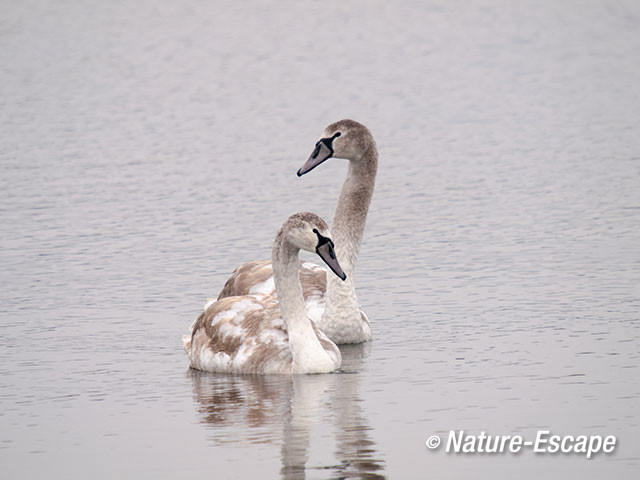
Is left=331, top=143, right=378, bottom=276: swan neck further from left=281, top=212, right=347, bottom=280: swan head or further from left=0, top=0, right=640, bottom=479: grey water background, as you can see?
left=281, top=212, right=347, bottom=280: swan head

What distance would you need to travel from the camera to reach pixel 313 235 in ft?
36.3

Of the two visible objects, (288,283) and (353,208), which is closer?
(288,283)

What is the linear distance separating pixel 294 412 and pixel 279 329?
5.52 ft

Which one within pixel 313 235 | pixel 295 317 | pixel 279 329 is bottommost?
pixel 279 329

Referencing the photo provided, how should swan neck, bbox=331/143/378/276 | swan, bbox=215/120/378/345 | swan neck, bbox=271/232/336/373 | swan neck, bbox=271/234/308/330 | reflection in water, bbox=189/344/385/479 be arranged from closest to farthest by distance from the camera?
1. reflection in water, bbox=189/344/385/479
2. swan neck, bbox=271/232/336/373
3. swan neck, bbox=271/234/308/330
4. swan, bbox=215/120/378/345
5. swan neck, bbox=331/143/378/276

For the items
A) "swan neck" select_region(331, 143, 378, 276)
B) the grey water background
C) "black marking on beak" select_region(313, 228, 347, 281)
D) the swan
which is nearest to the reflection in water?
the grey water background

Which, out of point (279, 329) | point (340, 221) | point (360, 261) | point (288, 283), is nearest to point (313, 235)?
point (288, 283)

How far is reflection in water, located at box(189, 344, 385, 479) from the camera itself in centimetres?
855

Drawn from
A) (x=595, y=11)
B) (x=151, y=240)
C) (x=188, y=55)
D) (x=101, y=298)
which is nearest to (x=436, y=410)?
(x=101, y=298)

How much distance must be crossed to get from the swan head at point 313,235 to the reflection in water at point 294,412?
2.90 ft

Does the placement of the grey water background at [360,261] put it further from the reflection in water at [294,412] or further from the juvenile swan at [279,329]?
the juvenile swan at [279,329]

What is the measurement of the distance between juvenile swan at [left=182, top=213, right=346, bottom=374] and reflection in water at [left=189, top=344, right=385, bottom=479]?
0.37ft

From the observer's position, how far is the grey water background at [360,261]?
30.3 ft

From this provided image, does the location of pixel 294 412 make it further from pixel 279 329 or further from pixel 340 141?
pixel 340 141
